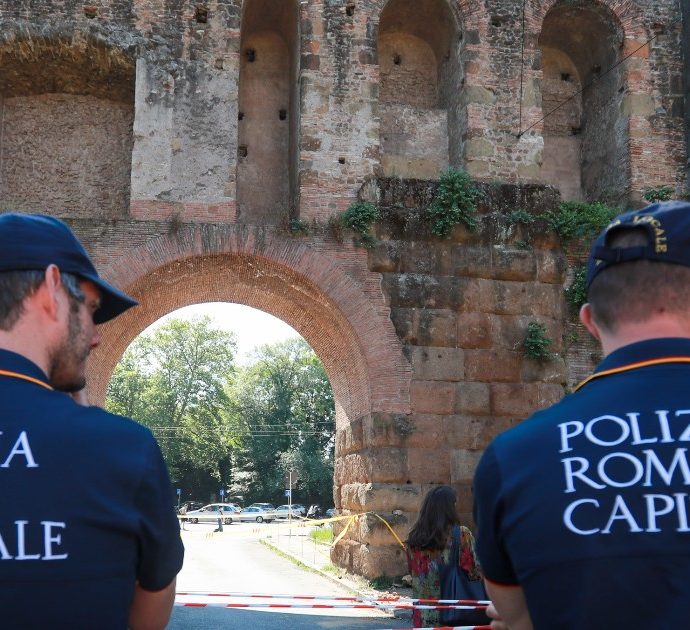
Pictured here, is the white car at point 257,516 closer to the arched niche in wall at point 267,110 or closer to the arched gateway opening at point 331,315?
the arched gateway opening at point 331,315

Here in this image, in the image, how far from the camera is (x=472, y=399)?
41.0 feet

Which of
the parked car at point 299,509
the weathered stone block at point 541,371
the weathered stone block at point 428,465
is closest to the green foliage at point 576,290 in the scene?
the weathered stone block at point 541,371

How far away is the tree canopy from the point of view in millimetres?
52344

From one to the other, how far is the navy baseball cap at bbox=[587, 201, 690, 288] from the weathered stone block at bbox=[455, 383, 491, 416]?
34.8 ft

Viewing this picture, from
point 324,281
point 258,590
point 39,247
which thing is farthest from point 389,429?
point 39,247

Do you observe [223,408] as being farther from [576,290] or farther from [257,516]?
[576,290]

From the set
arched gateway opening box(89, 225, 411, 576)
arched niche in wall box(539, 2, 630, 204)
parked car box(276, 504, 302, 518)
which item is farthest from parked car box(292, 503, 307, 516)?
arched niche in wall box(539, 2, 630, 204)

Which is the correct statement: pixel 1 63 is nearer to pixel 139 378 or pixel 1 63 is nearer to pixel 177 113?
pixel 177 113

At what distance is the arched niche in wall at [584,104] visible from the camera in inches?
567

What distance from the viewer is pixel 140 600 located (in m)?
1.93

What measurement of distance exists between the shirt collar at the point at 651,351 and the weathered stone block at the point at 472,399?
1069 centimetres

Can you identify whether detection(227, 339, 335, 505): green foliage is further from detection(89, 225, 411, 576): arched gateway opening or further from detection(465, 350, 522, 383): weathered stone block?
detection(465, 350, 522, 383): weathered stone block

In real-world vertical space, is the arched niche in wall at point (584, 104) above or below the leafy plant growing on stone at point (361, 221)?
above

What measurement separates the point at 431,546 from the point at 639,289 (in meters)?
3.94
